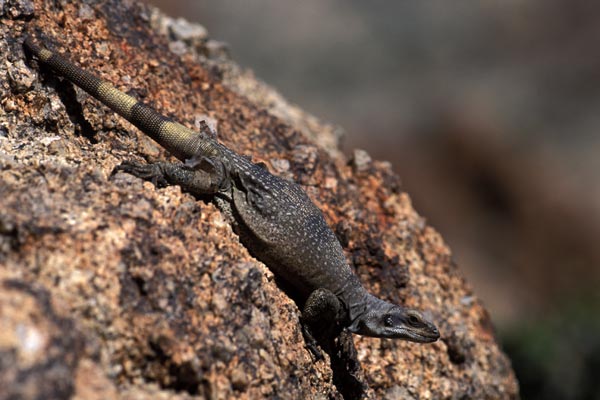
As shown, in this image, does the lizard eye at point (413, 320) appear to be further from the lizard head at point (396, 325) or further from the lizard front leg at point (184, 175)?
the lizard front leg at point (184, 175)

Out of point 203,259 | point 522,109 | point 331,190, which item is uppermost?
point 522,109

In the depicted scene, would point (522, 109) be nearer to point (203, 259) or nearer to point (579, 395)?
point (579, 395)

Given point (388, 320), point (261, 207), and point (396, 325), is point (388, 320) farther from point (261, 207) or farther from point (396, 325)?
point (261, 207)

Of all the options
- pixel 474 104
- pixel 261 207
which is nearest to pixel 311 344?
Answer: pixel 261 207

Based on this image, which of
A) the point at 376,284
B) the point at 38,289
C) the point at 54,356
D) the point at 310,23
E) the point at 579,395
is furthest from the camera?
the point at 310,23

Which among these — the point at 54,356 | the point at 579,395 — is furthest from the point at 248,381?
the point at 579,395

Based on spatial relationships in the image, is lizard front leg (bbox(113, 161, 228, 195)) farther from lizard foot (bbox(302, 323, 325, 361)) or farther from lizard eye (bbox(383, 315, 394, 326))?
lizard eye (bbox(383, 315, 394, 326))

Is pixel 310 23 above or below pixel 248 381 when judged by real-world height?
above

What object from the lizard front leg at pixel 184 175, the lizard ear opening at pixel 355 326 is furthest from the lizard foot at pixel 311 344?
the lizard front leg at pixel 184 175
